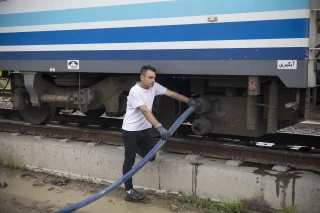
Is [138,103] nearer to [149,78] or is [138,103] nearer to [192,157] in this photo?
[149,78]

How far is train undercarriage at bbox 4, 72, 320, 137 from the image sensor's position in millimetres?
5043

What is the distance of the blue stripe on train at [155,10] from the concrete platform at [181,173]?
189 centimetres

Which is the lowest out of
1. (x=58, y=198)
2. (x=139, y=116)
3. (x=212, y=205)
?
(x=58, y=198)

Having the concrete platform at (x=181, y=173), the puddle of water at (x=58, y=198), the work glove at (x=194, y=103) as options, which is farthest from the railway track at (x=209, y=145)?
the puddle of water at (x=58, y=198)

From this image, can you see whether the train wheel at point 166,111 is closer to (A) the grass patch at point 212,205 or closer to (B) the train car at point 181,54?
(B) the train car at point 181,54

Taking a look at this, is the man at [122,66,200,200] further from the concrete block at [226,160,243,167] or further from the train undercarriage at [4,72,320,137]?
the concrete block at [226,160,243,167]

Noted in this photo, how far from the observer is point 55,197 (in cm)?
577

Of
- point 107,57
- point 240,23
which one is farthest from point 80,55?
point 240,23

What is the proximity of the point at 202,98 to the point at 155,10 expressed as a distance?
1.31 m

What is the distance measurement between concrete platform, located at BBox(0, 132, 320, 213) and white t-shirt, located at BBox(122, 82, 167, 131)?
61 cm

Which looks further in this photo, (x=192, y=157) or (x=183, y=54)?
(x=192, y=157)

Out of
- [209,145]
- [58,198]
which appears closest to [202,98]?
[209,145]

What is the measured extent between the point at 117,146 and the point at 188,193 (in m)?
1.58

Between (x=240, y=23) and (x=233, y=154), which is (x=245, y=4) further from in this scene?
(x=233, y=154)
